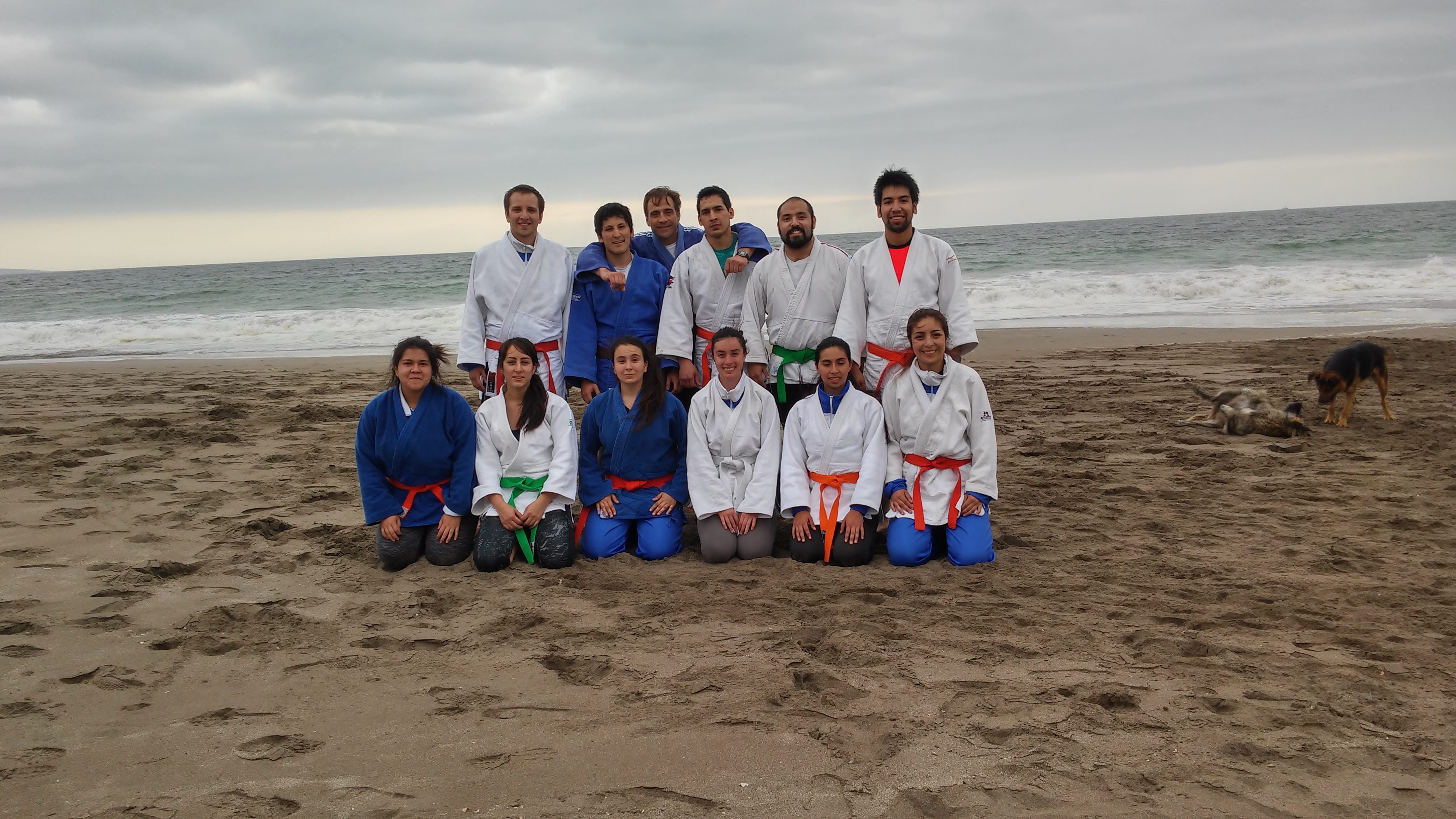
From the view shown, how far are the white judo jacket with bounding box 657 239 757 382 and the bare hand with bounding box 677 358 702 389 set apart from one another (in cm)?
5

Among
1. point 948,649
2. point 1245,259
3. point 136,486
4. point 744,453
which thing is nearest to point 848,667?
point 948,649

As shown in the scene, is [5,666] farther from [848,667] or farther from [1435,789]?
[1435,789]

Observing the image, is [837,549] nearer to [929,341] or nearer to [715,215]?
[929,341]

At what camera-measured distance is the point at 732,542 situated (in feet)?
13.4

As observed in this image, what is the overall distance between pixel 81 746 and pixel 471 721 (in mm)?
1085

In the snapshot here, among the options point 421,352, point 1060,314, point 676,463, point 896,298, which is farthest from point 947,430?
point 1060,314

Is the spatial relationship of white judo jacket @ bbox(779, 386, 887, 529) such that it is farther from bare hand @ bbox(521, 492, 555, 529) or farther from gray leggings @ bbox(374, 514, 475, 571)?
gray leggings @ bbox(374, 514, 475, 571)

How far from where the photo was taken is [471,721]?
2682 mm

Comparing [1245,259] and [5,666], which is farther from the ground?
[1245,259]

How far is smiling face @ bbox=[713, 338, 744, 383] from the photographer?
407cm

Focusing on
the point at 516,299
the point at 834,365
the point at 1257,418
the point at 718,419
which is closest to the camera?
the point at 834,365

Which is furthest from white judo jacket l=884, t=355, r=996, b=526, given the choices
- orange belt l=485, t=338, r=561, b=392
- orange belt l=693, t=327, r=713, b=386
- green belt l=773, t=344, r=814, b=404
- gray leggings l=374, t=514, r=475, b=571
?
gray leggings l=374, t=514, r=475, b=571

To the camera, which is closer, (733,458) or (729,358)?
(729,358)

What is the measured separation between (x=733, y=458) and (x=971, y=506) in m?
1.10
